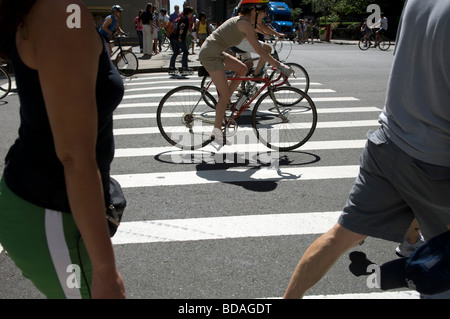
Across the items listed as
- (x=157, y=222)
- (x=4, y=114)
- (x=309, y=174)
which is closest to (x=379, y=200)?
(x=157, y=222)

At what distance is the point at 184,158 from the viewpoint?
6.40 metres

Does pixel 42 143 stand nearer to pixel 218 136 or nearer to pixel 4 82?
pixel 218 136

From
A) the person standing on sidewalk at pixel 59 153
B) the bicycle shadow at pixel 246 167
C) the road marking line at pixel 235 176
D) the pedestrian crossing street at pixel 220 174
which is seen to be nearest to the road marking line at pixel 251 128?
the pedestrian crossing street at pixel 220 174

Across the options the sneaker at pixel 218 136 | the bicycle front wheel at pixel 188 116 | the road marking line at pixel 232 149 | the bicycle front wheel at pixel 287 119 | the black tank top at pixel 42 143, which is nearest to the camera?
the black tank top at pixel 42 143

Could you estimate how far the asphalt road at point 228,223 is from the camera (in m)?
3.28

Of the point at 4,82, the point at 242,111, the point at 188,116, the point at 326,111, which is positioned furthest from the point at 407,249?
the point at 4,82

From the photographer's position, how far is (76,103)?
49.8 inches

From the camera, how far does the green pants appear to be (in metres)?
→ 1.48

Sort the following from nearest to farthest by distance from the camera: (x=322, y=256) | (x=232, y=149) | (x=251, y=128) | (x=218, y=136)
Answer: (x=322, y=256), (x=218, y=136), (x=232, y=149), (x=251, y=128)

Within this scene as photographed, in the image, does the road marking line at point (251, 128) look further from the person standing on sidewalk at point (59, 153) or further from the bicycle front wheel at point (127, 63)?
the bicycle front wheel at point (127, 63)

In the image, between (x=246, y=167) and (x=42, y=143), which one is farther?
(x=246, y=167)

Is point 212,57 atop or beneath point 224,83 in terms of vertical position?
atop

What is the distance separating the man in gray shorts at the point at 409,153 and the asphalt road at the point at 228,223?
3.26 feet

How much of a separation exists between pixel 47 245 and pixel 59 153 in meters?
0.35
